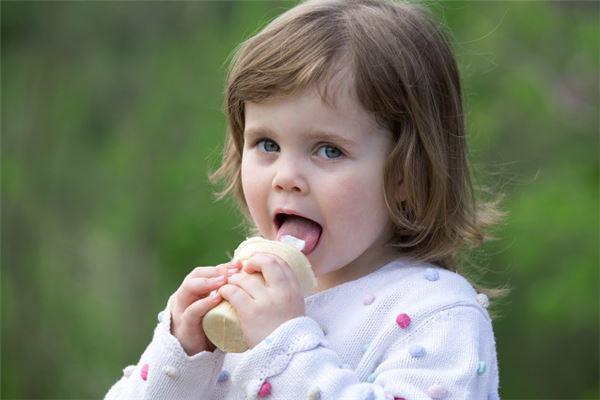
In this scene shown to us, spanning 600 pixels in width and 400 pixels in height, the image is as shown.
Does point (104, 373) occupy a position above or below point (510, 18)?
below

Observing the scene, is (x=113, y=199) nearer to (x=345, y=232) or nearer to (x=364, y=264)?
(x=364, y=264)

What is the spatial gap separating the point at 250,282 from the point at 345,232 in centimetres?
35

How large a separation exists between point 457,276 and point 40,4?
15.8 metres

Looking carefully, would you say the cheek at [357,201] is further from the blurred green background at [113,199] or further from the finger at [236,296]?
the blurred green background at [113,199]

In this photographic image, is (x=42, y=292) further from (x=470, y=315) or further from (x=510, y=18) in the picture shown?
(x=470, y=315)

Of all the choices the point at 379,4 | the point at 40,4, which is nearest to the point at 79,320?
the point at 40,4

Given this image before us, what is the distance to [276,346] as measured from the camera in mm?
2867

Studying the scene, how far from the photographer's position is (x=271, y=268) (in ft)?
9.71

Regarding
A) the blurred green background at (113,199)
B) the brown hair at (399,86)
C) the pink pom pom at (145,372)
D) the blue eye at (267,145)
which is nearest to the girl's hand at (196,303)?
the pink pom pom at (145,372)

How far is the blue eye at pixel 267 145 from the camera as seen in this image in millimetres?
3215

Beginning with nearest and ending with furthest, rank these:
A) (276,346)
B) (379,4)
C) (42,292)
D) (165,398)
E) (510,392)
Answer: (276,346) < (165,398) < (379,4) < (510,392) < (42,292)

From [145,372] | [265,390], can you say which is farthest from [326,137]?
[145,372]

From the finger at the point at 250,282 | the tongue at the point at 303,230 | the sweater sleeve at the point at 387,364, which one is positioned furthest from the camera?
the tongue at the point at 303,230

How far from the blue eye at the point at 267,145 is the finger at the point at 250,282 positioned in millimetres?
403
